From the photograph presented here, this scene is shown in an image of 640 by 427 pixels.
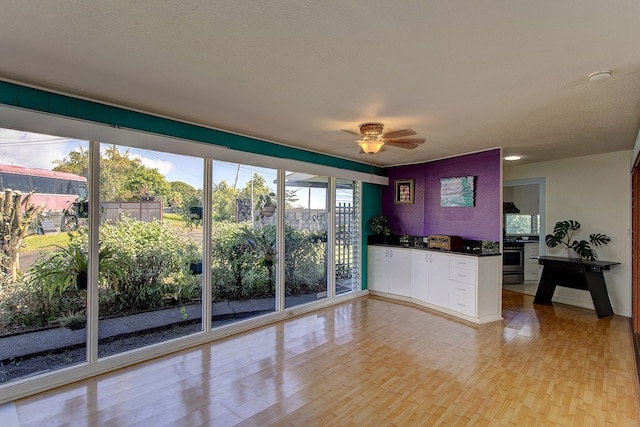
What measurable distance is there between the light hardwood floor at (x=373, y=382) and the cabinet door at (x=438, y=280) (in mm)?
657

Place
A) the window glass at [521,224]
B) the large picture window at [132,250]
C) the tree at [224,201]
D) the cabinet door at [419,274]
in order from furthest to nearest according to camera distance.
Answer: the window glass at [521,224] < the cabinet door at [419,274] < the tree at [224,201] < the large picture window at [132,250]

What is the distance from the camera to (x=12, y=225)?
8.20 ft

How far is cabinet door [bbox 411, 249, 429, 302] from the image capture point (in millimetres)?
4891

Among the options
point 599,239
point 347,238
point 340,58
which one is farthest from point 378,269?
point 340,58

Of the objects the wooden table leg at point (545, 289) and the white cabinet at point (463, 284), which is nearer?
the white cabinet at point (463, 284)

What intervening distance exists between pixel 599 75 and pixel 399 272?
3.79m

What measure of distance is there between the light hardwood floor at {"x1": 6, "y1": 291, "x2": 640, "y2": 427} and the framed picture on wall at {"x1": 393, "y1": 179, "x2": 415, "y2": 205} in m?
2.37

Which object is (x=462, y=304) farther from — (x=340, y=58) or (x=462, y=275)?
(x=340, y=58)

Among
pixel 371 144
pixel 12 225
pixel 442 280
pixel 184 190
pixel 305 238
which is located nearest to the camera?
pixel 12 225

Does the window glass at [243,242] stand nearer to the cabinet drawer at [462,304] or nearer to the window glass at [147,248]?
the window glass at [147,248]

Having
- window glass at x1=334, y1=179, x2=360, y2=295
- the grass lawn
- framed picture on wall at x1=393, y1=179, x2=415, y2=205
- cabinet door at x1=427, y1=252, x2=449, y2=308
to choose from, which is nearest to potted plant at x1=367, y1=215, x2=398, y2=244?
window glass at x1=334, y1=179, x2=360, y2=295

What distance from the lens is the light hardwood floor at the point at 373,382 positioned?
2.21 meters

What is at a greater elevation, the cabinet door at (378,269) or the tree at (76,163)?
the tree at (76,163)

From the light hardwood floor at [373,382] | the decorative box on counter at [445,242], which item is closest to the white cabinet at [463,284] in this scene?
the decorative box on counter at [445,242]
